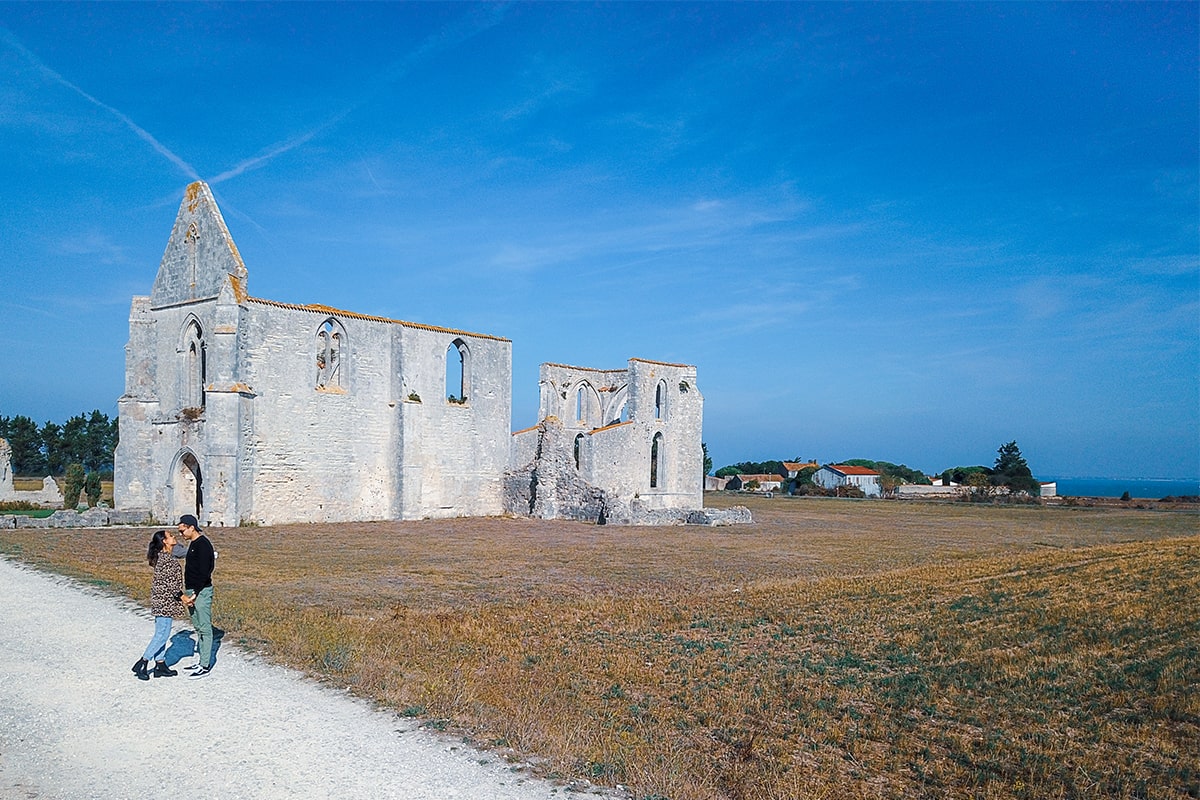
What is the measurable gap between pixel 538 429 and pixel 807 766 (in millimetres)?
29468

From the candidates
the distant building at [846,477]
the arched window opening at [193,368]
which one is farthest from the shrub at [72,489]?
the distant building at [846,477]

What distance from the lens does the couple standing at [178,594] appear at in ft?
23.7

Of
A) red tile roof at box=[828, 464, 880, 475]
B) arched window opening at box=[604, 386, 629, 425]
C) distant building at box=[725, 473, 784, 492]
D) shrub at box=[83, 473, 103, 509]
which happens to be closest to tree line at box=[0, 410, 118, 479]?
shrub at box=[83, 473, 103, 509]

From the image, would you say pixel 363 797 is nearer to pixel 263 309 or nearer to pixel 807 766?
pixel 807 766

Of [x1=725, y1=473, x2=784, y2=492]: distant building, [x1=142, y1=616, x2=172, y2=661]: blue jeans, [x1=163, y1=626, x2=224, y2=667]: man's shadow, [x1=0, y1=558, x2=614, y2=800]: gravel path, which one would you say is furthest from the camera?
[x1=725, y1=473, x2=784, y2=492]: distant building

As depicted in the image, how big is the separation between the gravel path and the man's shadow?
310 millimetres

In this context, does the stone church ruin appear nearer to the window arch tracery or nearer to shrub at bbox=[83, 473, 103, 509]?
the window arch tracery

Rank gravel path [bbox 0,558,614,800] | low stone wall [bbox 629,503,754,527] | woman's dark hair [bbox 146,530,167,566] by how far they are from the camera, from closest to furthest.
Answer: gravel path [bbox 0,558,614,800] < woman's dark hair [bbox 146,530,167,566] < low stone wall [bbox 629,503,754,527]

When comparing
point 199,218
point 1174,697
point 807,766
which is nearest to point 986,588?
point 1174,697

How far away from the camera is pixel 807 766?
6.15 meters

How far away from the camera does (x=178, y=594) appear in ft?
24.6

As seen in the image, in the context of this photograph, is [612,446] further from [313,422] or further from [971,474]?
[971,474]

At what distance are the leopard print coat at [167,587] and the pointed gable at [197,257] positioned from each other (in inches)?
786

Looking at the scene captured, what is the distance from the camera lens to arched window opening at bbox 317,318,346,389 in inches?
1113
